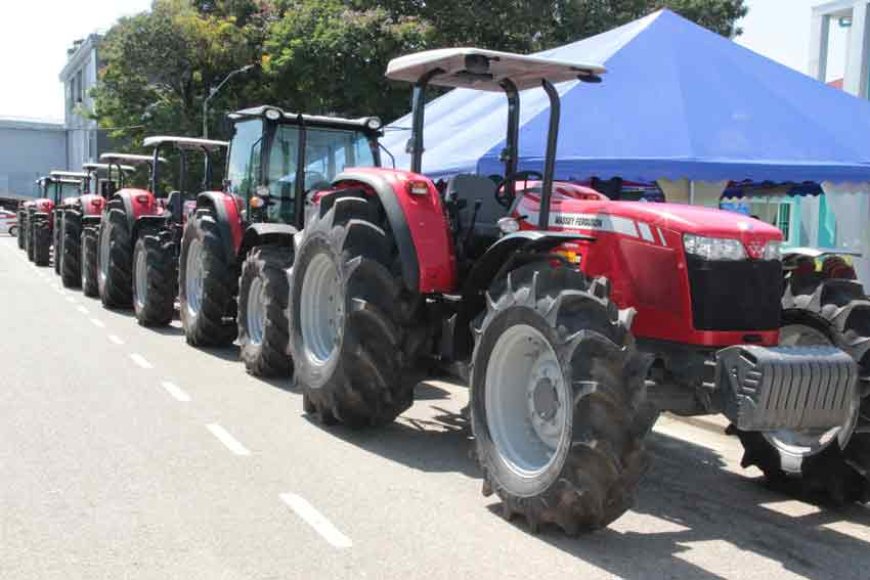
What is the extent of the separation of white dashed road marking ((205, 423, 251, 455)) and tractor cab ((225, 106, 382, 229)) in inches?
→ 124

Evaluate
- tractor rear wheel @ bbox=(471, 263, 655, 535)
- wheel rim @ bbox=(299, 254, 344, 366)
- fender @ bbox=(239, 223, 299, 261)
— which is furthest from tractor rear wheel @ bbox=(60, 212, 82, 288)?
tractor rear wheel @ bbox=(471, 263, 655, 535)

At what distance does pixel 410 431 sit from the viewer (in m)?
6.92

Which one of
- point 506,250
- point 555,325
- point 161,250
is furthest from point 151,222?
point 555,325

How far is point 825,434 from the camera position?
5328 mm

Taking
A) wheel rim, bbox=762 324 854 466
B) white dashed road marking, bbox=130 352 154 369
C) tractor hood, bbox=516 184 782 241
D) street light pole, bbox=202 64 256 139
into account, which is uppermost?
street light pole, bbox=202 64 256 139

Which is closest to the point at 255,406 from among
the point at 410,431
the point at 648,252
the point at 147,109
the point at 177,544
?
the point at 410,431

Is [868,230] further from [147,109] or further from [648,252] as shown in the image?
[147,109]

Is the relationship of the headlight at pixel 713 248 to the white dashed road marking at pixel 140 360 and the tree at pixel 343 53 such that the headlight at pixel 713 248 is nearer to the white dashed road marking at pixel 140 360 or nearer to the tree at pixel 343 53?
the white dashed road marking at pixel 140 360

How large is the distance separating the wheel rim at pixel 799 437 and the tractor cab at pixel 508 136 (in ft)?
5.86

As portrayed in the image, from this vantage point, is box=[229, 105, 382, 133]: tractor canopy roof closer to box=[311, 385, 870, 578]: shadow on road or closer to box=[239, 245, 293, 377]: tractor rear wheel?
box=[239, 245, 293, 377]: tractor rear wheel

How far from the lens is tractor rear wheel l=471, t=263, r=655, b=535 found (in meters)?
4.32

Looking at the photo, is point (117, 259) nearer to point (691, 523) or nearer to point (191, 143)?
point (191, 143)

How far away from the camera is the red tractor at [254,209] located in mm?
9156

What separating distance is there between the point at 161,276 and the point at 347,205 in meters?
6.39
